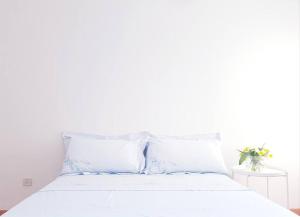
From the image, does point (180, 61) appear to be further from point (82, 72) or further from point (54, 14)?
point (54, 14)

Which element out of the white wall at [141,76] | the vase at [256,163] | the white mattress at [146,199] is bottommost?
the white mattress at [146,199]

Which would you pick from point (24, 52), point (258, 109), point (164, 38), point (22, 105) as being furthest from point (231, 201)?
point (24, 52)

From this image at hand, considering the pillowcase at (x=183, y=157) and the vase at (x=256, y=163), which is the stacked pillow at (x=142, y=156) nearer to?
the pillowcase at (x=183, y=157)

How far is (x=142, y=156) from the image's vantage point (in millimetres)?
3020

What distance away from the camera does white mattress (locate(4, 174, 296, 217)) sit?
1641 millimetres

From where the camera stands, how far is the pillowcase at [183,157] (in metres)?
2.84

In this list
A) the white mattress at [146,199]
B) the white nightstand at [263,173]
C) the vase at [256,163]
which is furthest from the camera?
the vase at [256,163]

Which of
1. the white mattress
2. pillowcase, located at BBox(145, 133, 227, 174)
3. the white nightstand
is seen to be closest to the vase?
the white nightstand

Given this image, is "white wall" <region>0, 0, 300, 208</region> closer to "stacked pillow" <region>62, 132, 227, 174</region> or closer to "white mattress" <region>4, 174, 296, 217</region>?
"stacked pillow" <region>62, 132, 227, 174</region>

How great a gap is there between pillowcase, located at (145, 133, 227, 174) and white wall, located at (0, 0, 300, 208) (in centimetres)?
30

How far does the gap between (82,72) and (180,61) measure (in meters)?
0.96

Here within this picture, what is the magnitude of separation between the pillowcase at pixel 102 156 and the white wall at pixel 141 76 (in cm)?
28

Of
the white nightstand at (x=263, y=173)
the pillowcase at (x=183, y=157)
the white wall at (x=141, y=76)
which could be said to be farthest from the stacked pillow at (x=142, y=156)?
the white wall at (x=141, y=76)

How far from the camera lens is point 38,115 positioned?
3.22 meters
